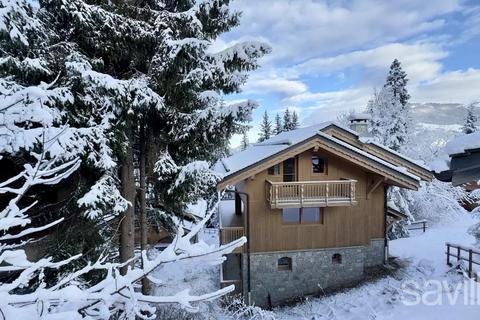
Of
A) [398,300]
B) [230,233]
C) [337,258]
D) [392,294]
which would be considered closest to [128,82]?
[230,233]

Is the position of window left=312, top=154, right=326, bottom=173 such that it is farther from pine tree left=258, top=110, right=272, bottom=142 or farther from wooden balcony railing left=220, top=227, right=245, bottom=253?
pine tree left=258, top=110, right=272, bottom=142

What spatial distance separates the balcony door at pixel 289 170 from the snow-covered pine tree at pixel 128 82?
5.73 m

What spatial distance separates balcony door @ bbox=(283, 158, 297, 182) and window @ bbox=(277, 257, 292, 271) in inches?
143

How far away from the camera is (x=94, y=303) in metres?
1.66

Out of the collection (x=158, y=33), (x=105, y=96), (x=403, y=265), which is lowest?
(x=403, y=265)

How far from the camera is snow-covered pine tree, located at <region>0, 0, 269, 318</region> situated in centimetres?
627

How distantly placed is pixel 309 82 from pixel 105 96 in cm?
2014

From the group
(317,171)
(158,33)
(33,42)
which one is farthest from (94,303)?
(317,171)

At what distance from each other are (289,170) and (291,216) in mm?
2387

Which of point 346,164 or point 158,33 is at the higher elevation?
point 158,33

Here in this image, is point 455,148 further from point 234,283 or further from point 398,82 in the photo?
point 398,82

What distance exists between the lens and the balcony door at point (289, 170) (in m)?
14.2

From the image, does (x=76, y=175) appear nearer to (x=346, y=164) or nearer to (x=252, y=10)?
(x=252, y=10)

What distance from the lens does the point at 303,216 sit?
1477 centimetres
